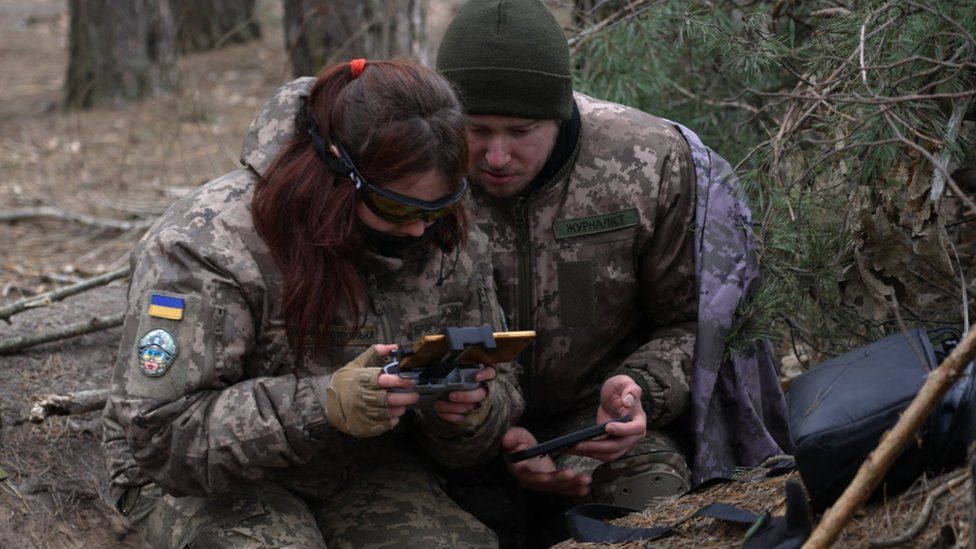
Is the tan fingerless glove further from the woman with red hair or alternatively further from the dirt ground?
the dirt ground

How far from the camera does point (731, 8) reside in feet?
14.0

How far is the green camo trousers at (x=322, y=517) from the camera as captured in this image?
2.94m

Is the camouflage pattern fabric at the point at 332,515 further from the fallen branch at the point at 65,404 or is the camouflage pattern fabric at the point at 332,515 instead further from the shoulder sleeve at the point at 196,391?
the fallen branch at the point at 65,404

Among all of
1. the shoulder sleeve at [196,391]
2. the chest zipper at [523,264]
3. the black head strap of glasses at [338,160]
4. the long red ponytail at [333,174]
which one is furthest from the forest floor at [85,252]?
the black head strap of glasses at [338,160]

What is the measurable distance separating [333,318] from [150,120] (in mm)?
6678

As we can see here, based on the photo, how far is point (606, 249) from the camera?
351 centimetres

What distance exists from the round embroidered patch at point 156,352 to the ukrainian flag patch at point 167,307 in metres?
0.04

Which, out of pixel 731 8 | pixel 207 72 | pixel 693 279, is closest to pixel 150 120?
pixel 207 72

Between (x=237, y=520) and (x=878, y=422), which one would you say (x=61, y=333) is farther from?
(x=878, y=422)

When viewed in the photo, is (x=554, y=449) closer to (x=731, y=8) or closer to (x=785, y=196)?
(x=785, y=196)

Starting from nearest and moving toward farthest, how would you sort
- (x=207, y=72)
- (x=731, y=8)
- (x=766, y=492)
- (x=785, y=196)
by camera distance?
(x=766, y=492), (x=785, y=196), (x=731, y=8), (x=207, y=72)

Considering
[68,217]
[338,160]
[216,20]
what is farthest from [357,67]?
[216,20]

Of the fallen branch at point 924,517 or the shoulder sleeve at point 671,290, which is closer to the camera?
the fallen branch at point 924,517

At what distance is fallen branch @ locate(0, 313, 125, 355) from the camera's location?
410 cm
